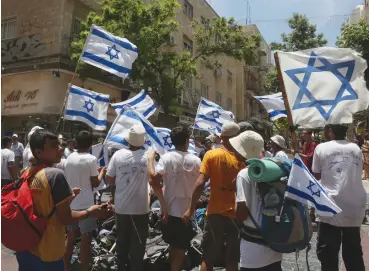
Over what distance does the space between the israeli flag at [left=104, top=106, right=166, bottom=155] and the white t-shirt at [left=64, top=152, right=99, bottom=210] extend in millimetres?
943

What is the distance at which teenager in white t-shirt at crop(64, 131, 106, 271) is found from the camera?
180 inches

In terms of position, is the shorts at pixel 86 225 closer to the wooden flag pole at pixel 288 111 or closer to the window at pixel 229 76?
the wooden flag pole at pixel 288 111

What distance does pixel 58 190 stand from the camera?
2.71 metres

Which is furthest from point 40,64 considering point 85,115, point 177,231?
point 177,231

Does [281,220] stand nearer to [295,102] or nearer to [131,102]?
[295,102]

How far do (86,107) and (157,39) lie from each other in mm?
9511

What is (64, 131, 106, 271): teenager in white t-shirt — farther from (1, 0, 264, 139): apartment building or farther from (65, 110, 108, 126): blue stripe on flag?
(1, 0, 264, 139): apartment building

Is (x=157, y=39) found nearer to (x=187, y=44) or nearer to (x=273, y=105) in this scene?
(x=273, y=105)

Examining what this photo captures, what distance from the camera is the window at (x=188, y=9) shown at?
91.2ft

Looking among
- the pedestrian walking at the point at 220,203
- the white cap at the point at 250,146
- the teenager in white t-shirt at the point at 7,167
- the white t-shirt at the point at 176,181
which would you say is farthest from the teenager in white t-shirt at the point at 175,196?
the teenager in white t-shirt at the point at 7,167

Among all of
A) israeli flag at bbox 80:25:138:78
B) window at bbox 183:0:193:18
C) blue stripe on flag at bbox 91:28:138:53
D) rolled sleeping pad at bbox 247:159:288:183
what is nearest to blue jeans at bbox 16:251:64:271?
rolled sleeping pad at bbox 247:159:288:183

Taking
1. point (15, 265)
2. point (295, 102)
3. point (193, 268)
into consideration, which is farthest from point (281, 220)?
point (15, 265)

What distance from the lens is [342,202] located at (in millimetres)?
3834

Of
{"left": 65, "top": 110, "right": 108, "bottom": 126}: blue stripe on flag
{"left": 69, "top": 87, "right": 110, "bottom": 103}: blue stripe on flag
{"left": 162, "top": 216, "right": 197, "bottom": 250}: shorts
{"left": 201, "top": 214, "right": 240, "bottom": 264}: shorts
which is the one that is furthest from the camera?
{"left": 69, "top": 87, "right": 110, "bottom": 103}: blue stripe on flag
